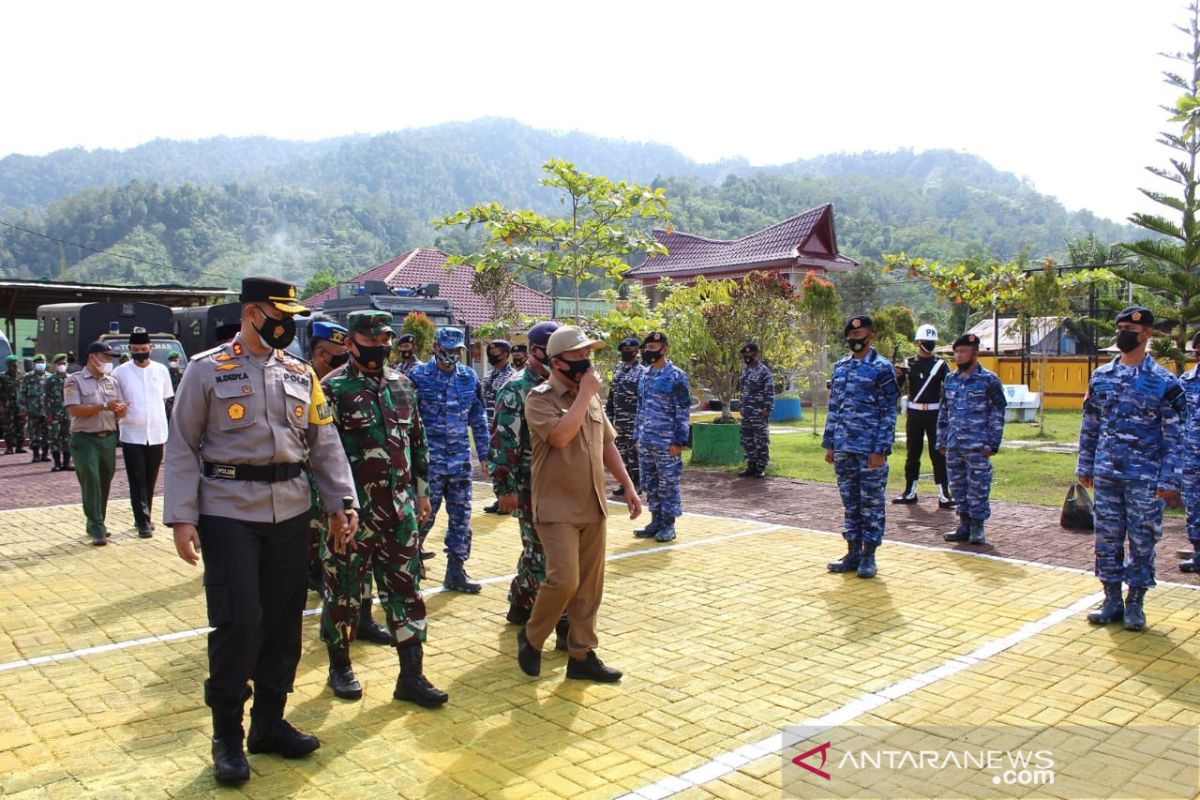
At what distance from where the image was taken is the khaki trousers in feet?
15.7

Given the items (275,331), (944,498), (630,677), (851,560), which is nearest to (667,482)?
(851,560)

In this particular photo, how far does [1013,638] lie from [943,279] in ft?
50.8

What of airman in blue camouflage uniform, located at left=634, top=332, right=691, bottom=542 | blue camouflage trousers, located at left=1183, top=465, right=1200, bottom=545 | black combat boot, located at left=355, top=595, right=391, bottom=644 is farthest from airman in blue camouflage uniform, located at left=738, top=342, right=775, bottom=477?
black combat boot, located at left=355, top=595, right=391, bottom=644

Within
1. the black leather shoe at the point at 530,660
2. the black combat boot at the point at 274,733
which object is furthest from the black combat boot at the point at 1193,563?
the black combat boot at the point at 274,733

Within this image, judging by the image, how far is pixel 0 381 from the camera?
19.5 metres

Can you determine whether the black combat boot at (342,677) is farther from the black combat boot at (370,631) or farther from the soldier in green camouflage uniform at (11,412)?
the soldier in green camouflage uniform at (11,412)

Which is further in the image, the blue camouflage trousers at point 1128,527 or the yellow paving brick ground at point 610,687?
the blue camouflage trousers at point 1128,527

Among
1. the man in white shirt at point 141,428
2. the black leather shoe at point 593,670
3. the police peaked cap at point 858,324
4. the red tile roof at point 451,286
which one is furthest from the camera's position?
the red tile roof at point 451,286

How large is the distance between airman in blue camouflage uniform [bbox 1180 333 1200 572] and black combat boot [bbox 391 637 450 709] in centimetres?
A: 628

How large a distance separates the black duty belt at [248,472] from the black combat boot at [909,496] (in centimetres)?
869

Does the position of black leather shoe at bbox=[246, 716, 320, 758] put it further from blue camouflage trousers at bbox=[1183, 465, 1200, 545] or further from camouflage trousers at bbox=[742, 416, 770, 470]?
camouflage trousers at bbox=[742, 416, 770, 470]

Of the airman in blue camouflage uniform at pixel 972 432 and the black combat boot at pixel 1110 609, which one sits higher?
the airman in blue camouflage uniform at pixel 972 432

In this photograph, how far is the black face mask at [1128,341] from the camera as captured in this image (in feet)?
19.7

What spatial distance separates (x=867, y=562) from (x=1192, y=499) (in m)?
2.87
